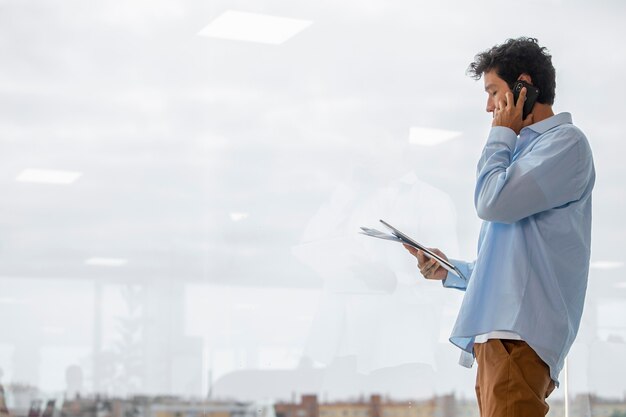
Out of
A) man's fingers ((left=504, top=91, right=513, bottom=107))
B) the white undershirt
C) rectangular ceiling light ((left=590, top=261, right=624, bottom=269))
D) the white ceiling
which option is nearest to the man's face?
man's fingers ((left=504, top=91, right=513, bottom=107))

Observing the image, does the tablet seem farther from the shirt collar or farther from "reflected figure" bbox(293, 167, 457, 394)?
"reflected figure" bbox(293, 167, 457, 394)

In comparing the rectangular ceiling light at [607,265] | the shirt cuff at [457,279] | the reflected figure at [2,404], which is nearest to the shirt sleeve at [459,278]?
the shirt cuff at [457,279]

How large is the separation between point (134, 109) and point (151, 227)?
37 cm

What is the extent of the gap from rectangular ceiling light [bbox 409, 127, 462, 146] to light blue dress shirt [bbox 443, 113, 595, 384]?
4.65 ft

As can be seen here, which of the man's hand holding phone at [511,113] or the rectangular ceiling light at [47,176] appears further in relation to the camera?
the rectangular ceiling light at [47,176]

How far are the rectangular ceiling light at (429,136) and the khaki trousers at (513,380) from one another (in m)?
1.57

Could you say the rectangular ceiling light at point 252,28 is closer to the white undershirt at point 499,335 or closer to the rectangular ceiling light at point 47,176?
the rectangular ceiling light at point 47,176

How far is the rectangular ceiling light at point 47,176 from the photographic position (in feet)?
8.71

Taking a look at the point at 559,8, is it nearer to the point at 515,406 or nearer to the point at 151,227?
the point at 151,227

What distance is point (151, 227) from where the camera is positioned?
9.03 ft

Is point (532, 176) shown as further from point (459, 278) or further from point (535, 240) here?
point (459, 278)

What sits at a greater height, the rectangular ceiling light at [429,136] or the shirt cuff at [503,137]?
the rectangular ceiling light at [429,136]

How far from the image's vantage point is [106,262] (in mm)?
2699

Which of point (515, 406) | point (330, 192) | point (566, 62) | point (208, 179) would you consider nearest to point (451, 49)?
point (566, 62)
